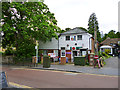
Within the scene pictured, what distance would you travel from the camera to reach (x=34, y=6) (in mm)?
17688

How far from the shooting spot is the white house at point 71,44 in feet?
68.0

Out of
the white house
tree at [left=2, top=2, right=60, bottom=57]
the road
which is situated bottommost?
the road

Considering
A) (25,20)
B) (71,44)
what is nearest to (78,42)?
(71,44)

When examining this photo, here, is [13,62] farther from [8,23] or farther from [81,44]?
[81,44]

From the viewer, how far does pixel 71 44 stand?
71.8 feet

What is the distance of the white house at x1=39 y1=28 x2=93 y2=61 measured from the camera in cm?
2072

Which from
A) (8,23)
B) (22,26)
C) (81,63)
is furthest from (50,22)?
(81,63)

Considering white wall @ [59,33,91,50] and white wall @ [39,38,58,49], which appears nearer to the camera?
white wall @ [59,33,91,50]

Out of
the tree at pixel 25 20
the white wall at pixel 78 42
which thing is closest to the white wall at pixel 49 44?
the white wall at pixel 78 42

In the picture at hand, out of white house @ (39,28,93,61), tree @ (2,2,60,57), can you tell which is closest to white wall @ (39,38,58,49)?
white house @ (39,28,93,61)

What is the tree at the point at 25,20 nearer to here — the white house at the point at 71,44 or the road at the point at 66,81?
the white house at the point at 71,44

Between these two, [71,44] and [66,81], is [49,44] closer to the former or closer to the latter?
[71,44]

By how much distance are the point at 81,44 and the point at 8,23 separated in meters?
12.0

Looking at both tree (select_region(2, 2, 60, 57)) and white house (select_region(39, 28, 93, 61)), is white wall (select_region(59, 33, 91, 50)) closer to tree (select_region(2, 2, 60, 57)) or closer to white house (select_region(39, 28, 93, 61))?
white house (select_region(39, 28, 93, 61))
